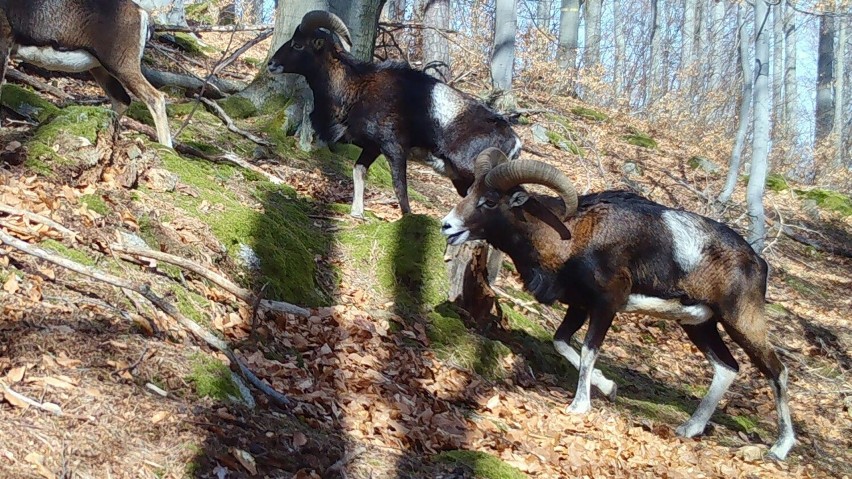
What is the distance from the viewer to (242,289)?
21.2 feet

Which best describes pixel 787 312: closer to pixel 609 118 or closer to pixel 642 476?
pixel 642 476

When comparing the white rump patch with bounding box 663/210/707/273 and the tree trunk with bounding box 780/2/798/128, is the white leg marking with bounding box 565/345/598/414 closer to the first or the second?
the white rump patch with bounding box 663/210/707/273

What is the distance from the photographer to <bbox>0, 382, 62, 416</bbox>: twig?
4.16 metres

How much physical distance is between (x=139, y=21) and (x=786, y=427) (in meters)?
8.66

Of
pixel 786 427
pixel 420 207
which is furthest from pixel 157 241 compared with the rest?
pixel 786 427

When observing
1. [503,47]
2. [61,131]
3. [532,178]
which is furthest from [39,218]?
[503,47]

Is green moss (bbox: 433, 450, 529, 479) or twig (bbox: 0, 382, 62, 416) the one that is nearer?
twig (bbox: 0, 382, 62, 416)

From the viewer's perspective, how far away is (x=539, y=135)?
2036cm

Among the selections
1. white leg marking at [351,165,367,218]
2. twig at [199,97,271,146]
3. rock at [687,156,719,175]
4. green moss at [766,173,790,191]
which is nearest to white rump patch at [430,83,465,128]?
white leg marking at [351,165,367,218]

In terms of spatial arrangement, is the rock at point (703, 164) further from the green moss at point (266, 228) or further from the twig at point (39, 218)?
the twig at point (39, 218)

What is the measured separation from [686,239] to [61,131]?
19.8ft

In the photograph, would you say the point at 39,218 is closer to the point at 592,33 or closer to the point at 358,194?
the point at 358,194

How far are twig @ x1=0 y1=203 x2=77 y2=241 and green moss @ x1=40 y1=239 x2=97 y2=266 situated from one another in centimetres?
12

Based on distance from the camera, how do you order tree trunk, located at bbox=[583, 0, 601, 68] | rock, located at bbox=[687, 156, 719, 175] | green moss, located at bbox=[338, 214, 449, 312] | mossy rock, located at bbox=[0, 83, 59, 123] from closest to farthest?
green moss, located at bbox=[338, 214, 449, 312] < mossy rock, located at bbox=[0, 83, 59, 123] < rock, located at bbox=[687, 156, 719, 175] < tree trunk, located at bbox=[583, 0, 601, 68]
